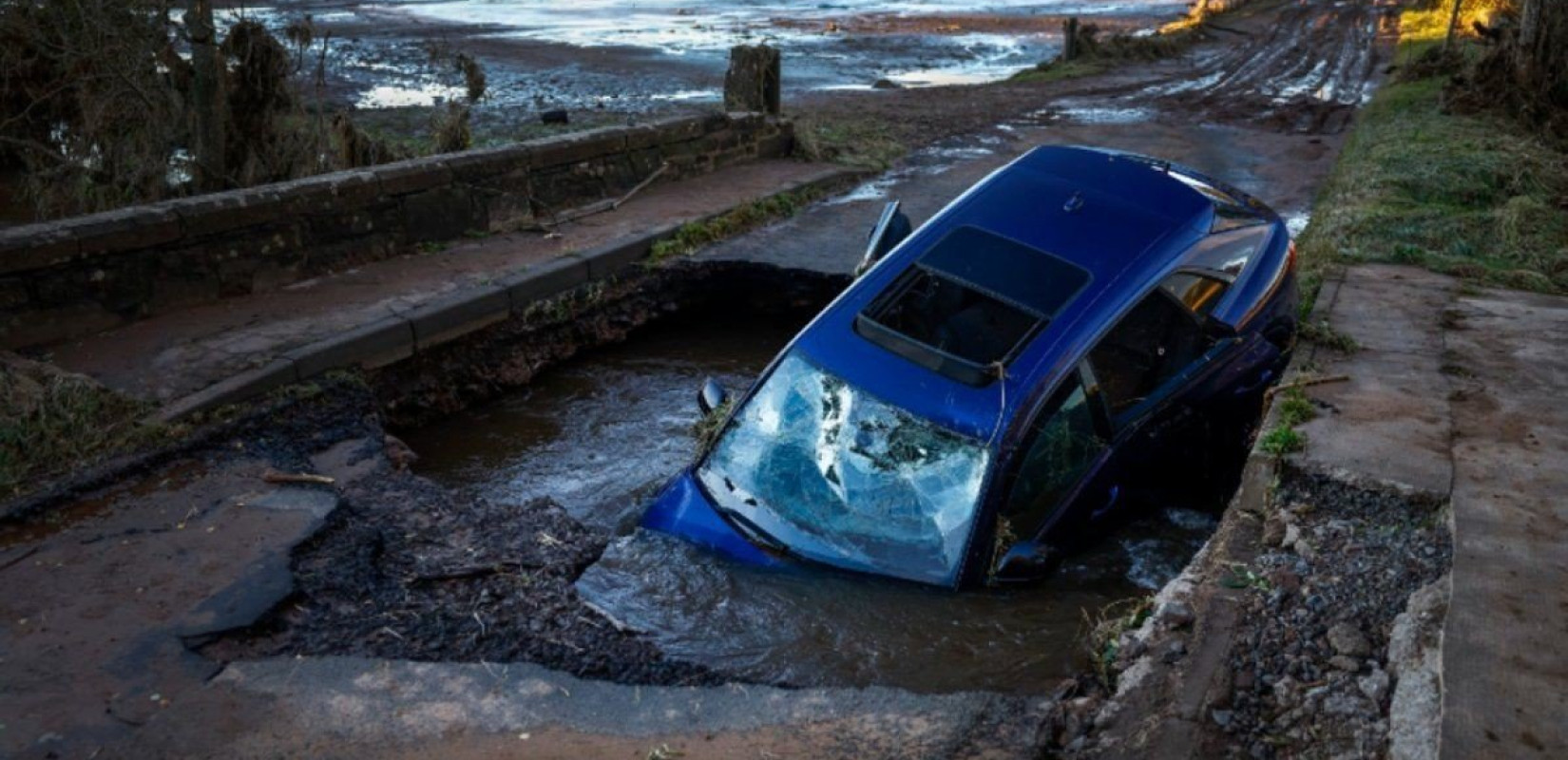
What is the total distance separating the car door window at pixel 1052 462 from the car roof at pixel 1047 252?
0.60ft

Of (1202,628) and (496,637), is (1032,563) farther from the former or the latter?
(496,637)

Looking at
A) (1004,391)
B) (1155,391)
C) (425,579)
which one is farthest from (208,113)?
(1155,391)

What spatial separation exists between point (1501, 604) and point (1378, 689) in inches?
28.7

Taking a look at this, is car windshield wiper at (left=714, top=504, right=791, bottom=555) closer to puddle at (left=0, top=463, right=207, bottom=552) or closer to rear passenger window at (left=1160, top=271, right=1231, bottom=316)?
rear passenger window at (left=1160, top=271, right=1231, bottom=316)

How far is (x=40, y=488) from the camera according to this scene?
5832 millimetres

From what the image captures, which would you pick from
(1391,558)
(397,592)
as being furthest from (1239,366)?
(397,592)

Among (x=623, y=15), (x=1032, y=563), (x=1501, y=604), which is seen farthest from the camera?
(x=623, y=15)

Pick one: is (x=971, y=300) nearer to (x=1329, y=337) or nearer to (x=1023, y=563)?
(x=1023, y=563)

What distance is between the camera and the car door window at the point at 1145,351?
5.80 meters

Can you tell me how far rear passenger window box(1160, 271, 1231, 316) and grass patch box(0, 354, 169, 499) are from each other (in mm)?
5310

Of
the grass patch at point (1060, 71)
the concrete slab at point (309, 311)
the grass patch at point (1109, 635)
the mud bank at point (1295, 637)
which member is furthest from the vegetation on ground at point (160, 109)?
the grass patch at point (1060, 71)

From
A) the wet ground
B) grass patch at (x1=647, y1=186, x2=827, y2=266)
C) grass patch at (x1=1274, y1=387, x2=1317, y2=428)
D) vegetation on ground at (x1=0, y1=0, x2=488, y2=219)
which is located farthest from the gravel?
the wet ground

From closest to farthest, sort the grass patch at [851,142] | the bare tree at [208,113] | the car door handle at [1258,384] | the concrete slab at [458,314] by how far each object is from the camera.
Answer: the car door handle at [1258,384]
the concrete slab at [458,314]
the bare tree at [208,113]
the grass patch at [851,142]

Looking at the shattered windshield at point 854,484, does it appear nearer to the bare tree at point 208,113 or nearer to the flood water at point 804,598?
the flood water at point 804,598
